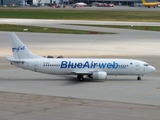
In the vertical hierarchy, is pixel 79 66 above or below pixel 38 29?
above

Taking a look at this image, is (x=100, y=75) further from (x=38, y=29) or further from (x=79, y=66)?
(x=38, y=29)

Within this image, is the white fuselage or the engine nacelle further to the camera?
the white fuselage

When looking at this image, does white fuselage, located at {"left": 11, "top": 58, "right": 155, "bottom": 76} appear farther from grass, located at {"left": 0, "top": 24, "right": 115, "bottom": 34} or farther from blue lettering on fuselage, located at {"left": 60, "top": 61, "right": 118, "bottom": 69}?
grass, located at {"left": 0, "top": 24, "right": 115, "bottom": 34}

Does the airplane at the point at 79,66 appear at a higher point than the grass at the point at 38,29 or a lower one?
higher

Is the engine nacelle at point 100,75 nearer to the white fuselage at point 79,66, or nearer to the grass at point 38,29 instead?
the white fuselage at point 79,66

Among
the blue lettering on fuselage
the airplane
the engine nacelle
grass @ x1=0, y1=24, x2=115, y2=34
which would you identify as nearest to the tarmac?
the engine nacelle

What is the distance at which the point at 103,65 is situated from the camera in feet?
194

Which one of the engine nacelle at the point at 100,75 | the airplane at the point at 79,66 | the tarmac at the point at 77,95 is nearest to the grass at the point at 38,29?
the tarmac at the point at 77,95

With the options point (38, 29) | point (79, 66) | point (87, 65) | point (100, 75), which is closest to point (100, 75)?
point (100, 75)

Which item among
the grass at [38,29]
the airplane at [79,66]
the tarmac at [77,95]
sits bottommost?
the grass at [38,29]

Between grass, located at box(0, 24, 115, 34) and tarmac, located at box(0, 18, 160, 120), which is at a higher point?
tarmac, located at box(0, 18, 160, 120)

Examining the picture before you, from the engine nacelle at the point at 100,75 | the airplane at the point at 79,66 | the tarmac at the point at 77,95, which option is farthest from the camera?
the airplane at the point at 79,66

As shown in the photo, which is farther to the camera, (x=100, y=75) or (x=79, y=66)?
(x=79, y=66)

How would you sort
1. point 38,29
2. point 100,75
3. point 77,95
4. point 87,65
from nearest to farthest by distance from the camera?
point 77,95 < point 100,75 < point 87,65 < point 38,29
